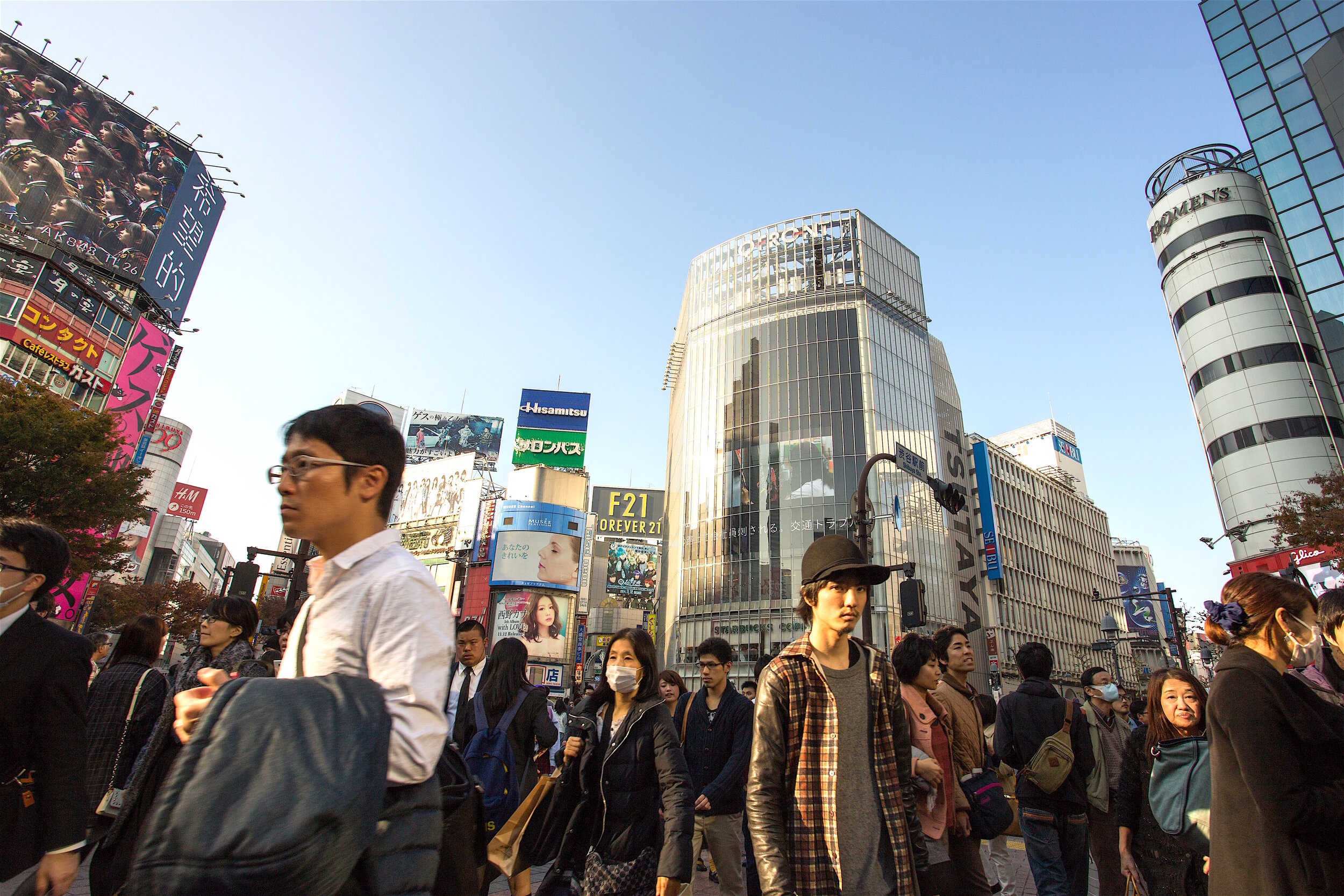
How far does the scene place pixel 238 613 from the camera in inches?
169

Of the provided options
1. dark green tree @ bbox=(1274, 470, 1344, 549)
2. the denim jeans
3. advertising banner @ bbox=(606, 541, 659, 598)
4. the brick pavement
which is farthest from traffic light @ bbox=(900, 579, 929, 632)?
advertising banner @ bbox=(606, 541, 659, 598)

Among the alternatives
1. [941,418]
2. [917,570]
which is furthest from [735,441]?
[941,418]

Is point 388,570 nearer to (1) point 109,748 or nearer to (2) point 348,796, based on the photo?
(2) point 348,796

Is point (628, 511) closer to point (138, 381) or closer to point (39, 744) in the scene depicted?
point (138, 381)

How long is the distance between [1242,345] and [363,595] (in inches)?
1804

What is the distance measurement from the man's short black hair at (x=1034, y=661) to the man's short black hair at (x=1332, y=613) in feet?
6.16

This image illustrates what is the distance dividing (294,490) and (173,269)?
54.5 metres

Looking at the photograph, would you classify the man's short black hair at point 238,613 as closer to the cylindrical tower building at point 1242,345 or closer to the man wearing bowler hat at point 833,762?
the man wearing bowler hat at point 833,762

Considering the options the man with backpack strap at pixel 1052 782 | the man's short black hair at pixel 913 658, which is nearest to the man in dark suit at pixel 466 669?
the man's short black hair at pixel 913 658

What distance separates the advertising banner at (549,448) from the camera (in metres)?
57.2

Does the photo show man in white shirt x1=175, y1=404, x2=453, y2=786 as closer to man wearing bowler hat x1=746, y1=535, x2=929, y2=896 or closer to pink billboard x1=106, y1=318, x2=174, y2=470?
man wearing bowler hat x1=746, y1=535, x2=929, y2=896

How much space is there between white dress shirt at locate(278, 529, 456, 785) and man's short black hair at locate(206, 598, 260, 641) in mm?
3205

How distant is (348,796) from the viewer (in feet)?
3.91

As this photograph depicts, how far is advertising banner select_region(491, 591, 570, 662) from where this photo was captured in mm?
50750
